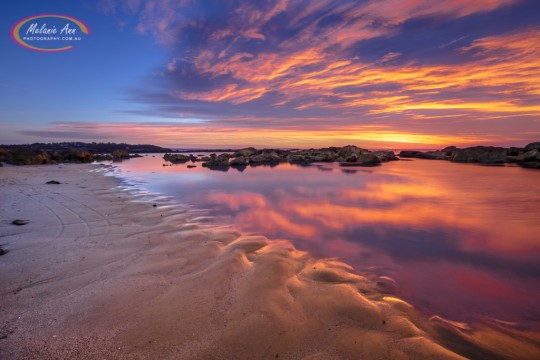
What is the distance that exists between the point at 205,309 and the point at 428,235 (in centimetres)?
681

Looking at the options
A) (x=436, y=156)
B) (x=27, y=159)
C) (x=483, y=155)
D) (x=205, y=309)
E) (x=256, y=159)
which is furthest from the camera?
(x=436, y=156)

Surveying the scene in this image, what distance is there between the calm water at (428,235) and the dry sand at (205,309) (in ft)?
2.13

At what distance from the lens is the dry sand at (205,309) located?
9.92 feet

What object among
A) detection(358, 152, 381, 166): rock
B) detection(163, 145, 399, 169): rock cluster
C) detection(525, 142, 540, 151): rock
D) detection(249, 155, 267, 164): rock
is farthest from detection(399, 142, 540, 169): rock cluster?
detection(249, 155, 267, 164): rock

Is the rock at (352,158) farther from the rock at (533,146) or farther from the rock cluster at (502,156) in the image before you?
the rock at (533,146)

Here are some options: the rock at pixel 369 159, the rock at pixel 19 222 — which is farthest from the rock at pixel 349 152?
the rock at pixel 19 222

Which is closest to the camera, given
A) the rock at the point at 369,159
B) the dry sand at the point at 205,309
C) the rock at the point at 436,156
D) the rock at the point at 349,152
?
the dry sand at the point at 205,309

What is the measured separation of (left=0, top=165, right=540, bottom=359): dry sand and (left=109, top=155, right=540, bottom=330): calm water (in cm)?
65

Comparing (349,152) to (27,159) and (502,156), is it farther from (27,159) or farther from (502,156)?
(27,159)

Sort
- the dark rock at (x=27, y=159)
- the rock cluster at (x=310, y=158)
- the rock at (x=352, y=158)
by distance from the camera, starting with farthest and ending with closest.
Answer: the rock at (x=352, y=158) < the rock cluster at (x=310, y=158) < the dark rock at (x=27, y=159)

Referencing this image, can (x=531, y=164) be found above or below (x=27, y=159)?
above

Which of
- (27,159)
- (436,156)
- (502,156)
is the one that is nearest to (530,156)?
(502,156)

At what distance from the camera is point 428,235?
7723 mm

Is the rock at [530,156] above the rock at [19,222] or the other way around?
above
